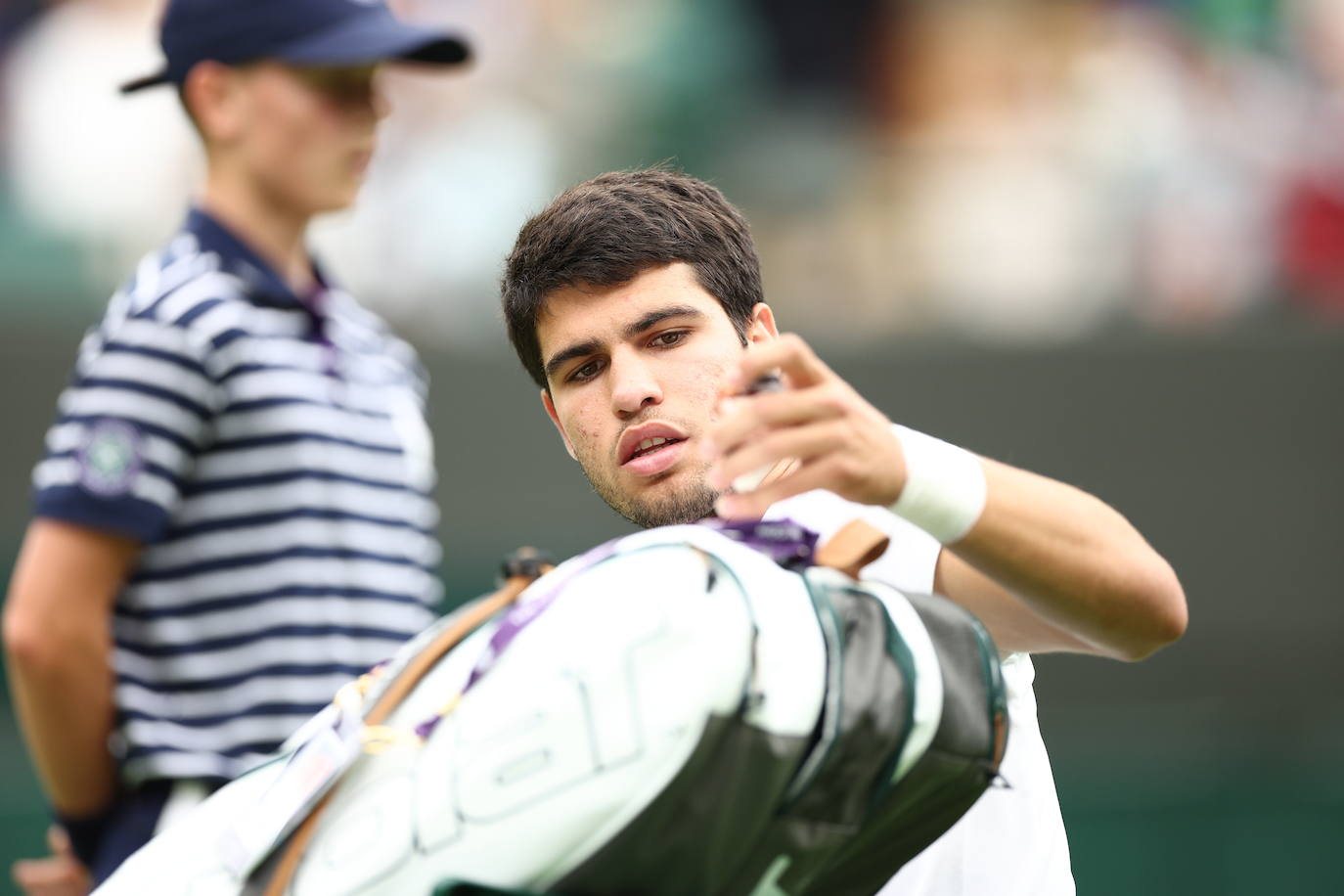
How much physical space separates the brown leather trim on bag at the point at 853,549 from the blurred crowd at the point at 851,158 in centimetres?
435

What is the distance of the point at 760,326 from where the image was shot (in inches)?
88.7

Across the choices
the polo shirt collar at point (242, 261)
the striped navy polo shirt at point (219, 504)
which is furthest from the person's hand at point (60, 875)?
the polo shirt collar at point (242, 261)

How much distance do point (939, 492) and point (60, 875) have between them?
154 centimetres

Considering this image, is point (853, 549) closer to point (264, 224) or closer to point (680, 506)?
point (680, 506)

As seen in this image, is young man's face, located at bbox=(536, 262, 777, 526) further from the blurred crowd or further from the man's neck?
the blurred crowd

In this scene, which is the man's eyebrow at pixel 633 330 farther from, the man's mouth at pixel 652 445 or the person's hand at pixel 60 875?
the person's hand at pixel 60 875

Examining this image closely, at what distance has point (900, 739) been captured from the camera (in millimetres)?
1556

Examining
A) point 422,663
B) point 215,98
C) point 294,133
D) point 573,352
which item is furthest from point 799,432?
point 215,98

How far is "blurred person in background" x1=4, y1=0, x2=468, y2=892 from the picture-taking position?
2.47m

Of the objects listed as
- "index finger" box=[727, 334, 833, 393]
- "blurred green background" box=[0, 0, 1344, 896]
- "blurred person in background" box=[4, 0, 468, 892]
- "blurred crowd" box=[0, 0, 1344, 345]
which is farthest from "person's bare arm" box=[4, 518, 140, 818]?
"blurred crowd" box=[0, 0, 1344, 345]

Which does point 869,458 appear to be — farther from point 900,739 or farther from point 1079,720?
point 1079,720

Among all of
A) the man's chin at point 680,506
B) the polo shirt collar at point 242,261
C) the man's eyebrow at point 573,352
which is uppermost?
the polo shirt collar at point 242,261

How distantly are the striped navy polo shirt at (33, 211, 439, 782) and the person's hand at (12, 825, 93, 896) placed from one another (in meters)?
0.17

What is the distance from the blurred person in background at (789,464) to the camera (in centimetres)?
160
